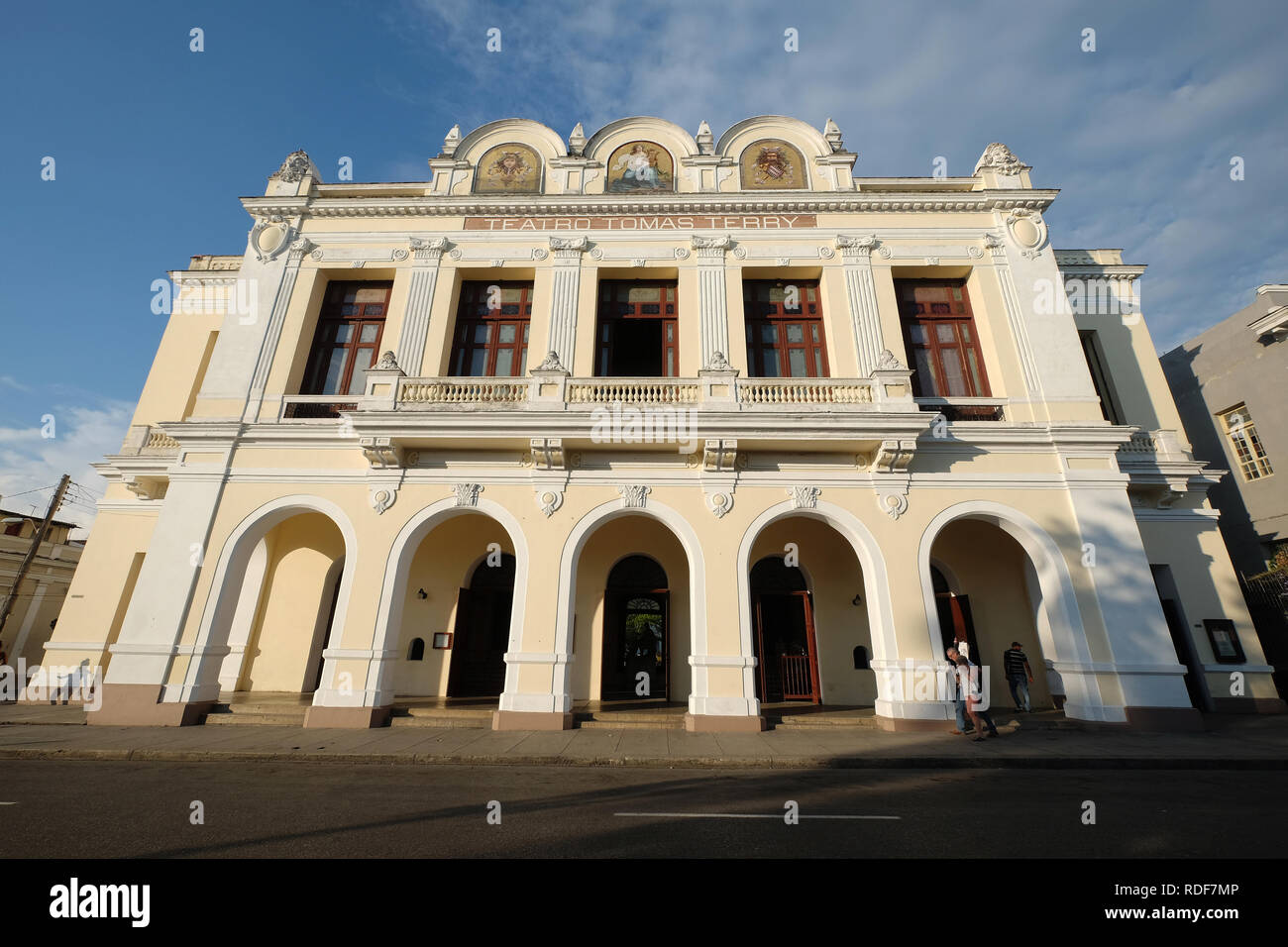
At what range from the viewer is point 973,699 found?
9.05m

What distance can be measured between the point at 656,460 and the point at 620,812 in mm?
7195

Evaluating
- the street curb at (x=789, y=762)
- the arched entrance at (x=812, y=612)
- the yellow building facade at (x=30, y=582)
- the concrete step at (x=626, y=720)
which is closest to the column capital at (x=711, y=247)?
the arched entrance at (x=812, y=612)

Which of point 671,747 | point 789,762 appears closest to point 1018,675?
point 789,762

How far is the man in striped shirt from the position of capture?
37.4 ft

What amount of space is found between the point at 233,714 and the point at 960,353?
1838 centimetres

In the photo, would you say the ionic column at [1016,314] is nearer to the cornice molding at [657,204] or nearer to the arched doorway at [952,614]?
the cornice molding at [657,204]

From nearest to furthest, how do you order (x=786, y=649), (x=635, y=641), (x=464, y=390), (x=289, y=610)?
1. (x=464, y=390)
2. (x=786, y=649)
3. (x=635, y=641)
4. (x=289, y=610)

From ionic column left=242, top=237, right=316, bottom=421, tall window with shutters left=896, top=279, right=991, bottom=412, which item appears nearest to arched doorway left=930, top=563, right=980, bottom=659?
tall window with shutters left=896, top=279, right=991, bottom=412

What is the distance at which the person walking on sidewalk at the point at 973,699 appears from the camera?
29.8 feet

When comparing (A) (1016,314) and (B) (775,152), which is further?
(B) (775,152)

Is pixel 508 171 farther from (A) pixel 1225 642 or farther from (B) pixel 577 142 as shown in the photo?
(A) pixel 1225 642

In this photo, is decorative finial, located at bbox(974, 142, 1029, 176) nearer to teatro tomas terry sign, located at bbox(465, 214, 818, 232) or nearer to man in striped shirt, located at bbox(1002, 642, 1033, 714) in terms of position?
teatro tomas terry sign, located at bbox(465, 214, 818, 232)

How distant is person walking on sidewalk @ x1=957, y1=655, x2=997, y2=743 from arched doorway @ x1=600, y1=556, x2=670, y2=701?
6.28 metres
